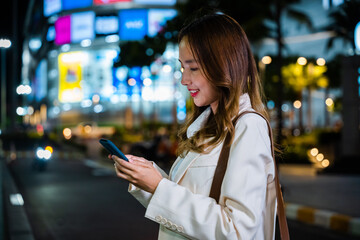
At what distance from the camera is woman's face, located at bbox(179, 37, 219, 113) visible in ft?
5.15

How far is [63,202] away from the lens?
869 centimetres

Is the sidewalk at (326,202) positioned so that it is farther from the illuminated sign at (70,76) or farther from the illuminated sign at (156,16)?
the illuminated sign at (70,76)

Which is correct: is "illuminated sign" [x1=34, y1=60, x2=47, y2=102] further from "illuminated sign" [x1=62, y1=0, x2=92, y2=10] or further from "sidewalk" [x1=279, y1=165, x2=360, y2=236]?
"sidewalk" [x1=279, y1=165, x2=360, y2=236]

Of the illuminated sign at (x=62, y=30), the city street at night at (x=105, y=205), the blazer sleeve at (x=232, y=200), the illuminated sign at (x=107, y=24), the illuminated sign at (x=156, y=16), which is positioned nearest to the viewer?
the blazer sleeve at (x=232, y=200)

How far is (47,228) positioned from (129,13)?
58464 millimetres

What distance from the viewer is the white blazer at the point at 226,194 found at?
1.37 meters

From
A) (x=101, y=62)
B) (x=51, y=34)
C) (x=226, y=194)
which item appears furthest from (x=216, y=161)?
(x=51, y=34)

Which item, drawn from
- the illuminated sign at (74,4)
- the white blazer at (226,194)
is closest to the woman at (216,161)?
the white blazer at (226,194)

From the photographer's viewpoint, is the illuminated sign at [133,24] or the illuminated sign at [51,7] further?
the illuminated sign at [51,7]

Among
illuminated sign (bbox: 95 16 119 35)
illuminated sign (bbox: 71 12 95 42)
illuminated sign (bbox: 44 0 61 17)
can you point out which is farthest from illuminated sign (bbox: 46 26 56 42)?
A: illuminated sign (bbox: 95 16 119 35)

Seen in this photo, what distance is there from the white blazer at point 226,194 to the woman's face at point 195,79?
0.13m

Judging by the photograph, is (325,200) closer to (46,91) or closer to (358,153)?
(358,153)

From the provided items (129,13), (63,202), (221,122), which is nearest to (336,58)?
(129,13)

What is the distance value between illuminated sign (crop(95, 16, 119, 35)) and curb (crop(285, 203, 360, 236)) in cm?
5957
